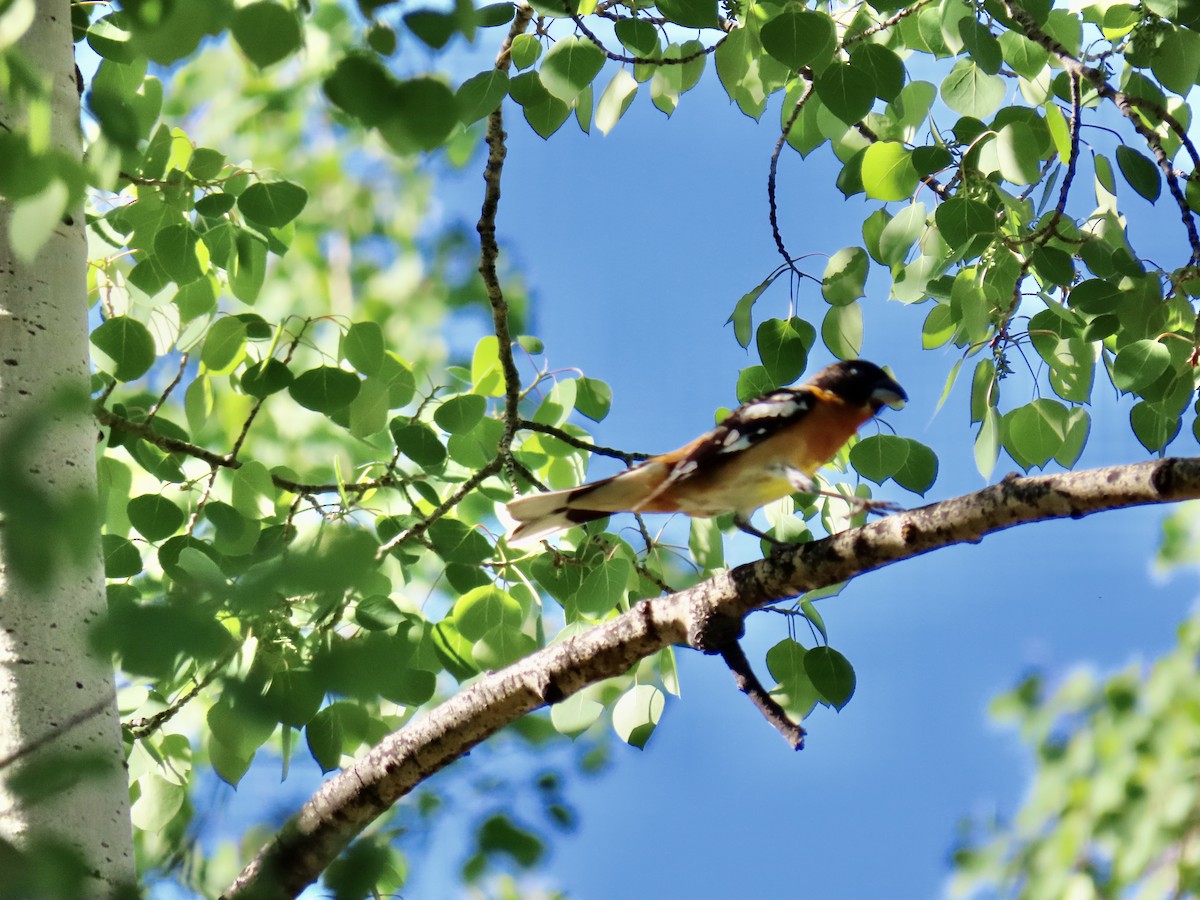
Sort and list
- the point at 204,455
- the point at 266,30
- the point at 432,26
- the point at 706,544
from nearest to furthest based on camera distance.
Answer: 1. the point at 432,26
2. the point at 266,30
3. the point at 204,455
4. the point at 706,544

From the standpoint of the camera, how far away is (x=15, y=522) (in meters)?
0.78

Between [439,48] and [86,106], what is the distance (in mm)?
403

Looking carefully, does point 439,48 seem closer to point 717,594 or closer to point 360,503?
point 717,594

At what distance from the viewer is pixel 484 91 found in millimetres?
2375

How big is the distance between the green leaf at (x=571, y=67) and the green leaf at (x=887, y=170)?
0.66 meters

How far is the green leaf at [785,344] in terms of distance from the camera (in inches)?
104

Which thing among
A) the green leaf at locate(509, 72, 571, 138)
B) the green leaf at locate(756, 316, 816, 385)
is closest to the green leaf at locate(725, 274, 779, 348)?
the green leaf at locate(756, 316, 816, 385)

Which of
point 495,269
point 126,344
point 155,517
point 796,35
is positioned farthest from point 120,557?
point 796,35

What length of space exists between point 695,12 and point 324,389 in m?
1.22

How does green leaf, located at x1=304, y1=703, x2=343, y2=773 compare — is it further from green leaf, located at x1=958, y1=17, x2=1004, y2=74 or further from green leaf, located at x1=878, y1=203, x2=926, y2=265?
green leaf, located at x1=958, y1=17, x2=1004, y2=74

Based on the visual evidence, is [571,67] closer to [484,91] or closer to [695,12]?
[484,91]

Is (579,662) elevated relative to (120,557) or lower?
lower

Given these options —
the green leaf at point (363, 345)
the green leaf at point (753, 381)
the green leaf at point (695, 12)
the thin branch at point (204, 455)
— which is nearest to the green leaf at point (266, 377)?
the green leaf at point (363, 345)

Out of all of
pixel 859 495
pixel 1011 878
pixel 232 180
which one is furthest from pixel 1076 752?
pixel 232 180
